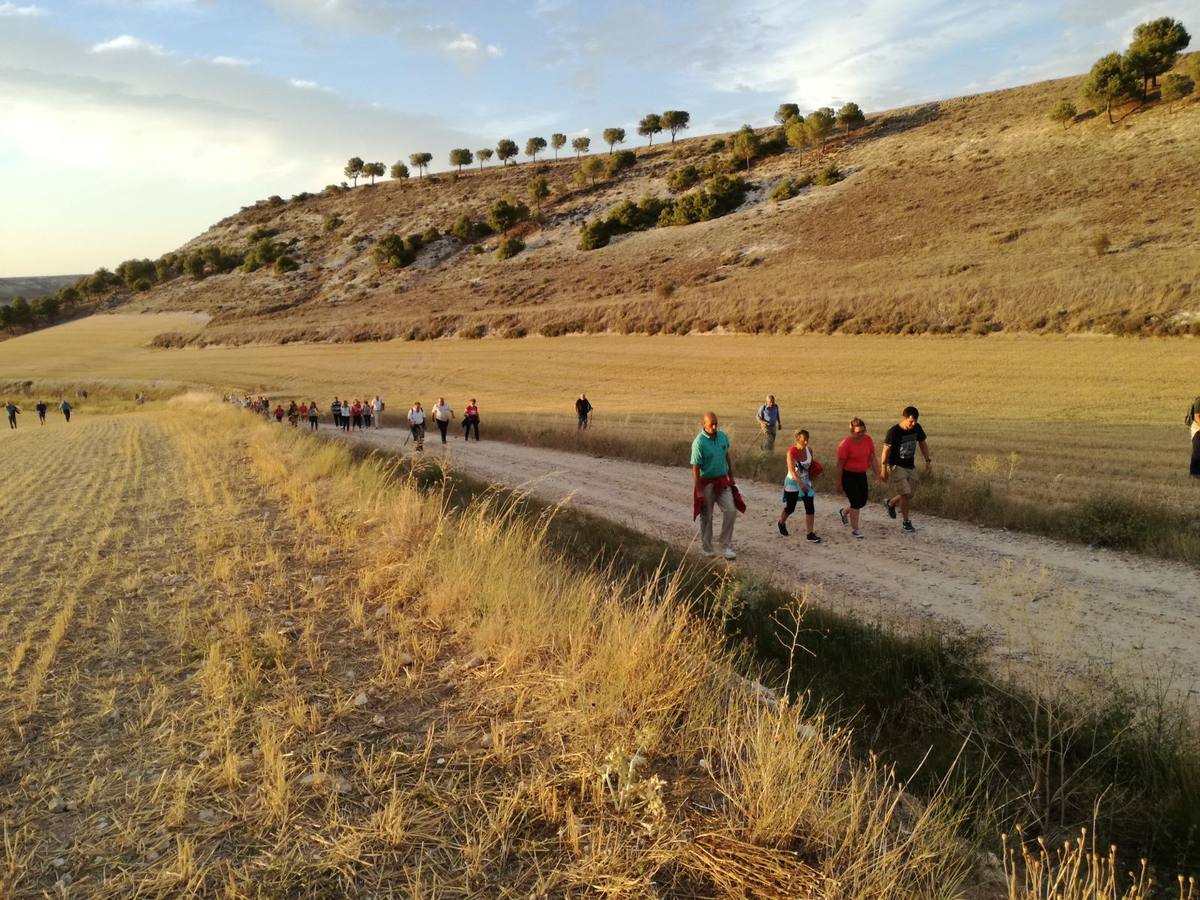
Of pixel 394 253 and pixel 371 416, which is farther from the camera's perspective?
pixel 394 253

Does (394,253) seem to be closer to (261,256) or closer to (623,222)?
(261,256)

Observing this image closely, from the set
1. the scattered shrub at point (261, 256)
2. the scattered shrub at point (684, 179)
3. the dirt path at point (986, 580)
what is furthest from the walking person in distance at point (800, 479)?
the scattered shrub at point (261, 256)

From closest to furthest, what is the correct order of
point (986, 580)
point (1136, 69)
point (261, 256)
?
point (986, 580) < point (1136, 69) < point (261, 256)

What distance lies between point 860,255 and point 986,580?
47086 millimetres

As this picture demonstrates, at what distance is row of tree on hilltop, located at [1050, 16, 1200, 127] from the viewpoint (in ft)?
190

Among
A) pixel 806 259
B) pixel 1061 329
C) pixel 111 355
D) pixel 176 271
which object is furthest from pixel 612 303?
pixel 176 271

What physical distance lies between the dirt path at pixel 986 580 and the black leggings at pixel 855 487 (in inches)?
21.0

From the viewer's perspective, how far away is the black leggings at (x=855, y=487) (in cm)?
1031

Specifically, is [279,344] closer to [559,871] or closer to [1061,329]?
[1061,329]

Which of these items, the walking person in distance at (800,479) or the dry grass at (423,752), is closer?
the dry grass at (423,752)

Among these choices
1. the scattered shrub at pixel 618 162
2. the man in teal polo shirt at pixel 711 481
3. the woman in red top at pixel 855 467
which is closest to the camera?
the man in teal polo shirt at pixel 711 481

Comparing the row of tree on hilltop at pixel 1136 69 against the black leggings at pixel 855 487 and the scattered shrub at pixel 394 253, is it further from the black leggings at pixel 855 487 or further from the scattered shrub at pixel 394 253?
the scattered shrub at pixel 394 253

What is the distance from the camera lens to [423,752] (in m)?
3.61

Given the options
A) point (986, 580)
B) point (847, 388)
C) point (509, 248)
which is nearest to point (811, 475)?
point (986, 580)
